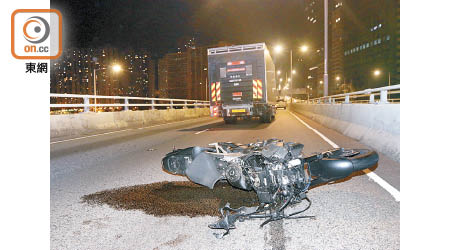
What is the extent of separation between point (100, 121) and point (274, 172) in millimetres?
13249

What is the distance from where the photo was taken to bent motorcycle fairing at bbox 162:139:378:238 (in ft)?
12.3

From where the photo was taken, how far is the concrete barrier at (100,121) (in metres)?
12.9

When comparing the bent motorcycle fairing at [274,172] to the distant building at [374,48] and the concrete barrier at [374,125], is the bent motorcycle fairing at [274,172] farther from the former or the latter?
the distant building at [374,48]

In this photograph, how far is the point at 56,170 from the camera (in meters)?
6.46

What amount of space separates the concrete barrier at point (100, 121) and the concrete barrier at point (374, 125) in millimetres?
10310

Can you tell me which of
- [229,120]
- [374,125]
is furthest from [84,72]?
[374,125]

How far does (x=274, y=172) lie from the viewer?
3.77 m

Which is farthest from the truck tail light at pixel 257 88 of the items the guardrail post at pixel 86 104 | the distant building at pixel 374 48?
the distant building at pixel 374 48

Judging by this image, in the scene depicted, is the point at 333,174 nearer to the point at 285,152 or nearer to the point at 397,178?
the point at 285,152

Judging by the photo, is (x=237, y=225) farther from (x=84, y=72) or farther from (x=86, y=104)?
(x=84, y=72)

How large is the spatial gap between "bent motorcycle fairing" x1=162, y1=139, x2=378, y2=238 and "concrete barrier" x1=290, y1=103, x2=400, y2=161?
3.44m

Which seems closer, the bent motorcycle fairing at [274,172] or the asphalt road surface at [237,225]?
the asphalt road surface at [237,225]
